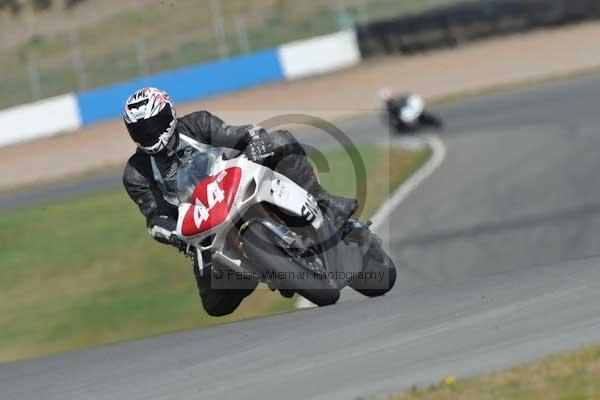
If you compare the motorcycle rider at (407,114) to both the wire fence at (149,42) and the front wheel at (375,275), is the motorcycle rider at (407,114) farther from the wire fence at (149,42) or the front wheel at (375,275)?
the front wheel at (375,275)

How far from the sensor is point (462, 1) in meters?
28.1

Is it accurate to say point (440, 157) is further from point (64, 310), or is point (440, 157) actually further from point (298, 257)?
point (298, 257)

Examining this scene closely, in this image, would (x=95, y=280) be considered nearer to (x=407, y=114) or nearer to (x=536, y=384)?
(x=536, y=384)

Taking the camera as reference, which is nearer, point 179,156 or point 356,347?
point 356,347

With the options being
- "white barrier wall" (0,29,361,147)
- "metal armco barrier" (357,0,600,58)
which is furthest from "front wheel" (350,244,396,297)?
"white barrier wall" (0,29,361,147)

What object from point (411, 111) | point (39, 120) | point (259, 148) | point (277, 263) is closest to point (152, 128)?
point (259, 148)

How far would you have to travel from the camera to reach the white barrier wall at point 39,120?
26375mm

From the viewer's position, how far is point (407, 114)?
19594 millimetres

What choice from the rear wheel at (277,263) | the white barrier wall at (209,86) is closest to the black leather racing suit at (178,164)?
the rear wheel at (277,263)

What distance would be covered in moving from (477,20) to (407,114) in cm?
815

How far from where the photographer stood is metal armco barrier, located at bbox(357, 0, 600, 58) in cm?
2623

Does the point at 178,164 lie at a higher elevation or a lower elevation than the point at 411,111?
higher

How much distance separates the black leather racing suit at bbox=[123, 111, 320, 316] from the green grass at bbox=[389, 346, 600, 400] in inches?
92.1

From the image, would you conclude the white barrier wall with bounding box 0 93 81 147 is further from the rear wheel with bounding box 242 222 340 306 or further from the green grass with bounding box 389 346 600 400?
the green grass with bounding box 389 346 600 400
